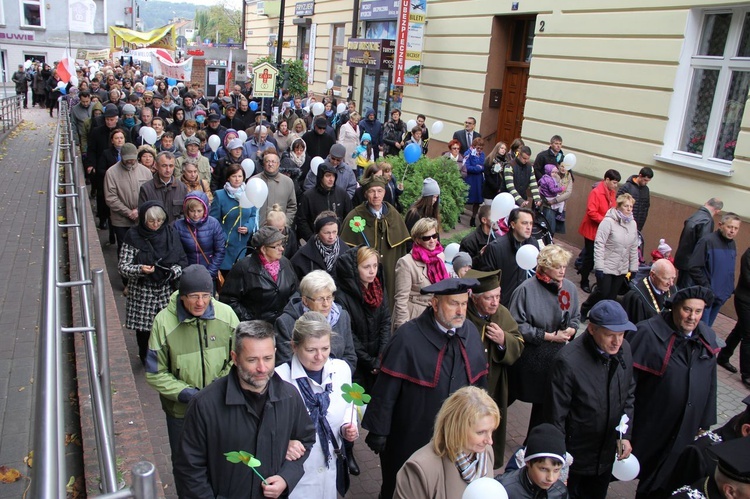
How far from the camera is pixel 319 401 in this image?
3.86 m

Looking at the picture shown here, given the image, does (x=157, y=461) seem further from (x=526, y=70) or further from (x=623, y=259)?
(x=526, y=70)

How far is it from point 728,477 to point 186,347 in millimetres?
3146

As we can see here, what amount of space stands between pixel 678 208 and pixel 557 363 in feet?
24.8

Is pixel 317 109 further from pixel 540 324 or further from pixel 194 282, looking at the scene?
pixel 194 282

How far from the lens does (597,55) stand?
12555 mm

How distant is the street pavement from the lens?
16.0 ft

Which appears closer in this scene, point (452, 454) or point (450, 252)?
point (452, 454)

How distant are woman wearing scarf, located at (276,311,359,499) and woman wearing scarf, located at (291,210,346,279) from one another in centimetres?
226

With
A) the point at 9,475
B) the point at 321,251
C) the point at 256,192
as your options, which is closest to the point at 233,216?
the point at 256,192

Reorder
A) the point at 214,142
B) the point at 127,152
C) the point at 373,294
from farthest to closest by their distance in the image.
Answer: the point at 214,142
the point at 127,152
the point at 373,294

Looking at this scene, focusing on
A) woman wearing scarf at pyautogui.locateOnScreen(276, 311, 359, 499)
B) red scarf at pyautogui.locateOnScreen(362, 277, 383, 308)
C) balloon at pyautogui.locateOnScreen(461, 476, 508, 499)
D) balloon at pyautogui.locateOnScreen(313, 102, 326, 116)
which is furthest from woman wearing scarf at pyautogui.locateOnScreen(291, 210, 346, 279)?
balloon at pyautogui.locateOnScreen(313, 102, 326, 116)

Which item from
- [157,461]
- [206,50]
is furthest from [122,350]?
[206,50]

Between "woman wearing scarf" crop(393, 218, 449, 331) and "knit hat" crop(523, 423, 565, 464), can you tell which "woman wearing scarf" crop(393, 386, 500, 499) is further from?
"woman wearing scarf" crop(393, 218, 449, 331)

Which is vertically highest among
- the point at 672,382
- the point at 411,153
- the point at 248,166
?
the point at 411,153
